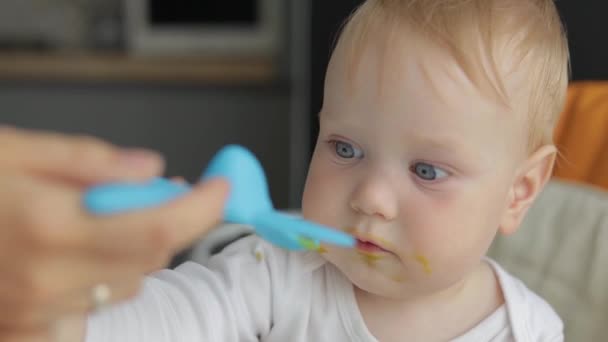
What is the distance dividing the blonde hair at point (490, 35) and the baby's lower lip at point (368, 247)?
17 centimetres

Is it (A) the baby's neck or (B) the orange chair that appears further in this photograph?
(B) the orange chair

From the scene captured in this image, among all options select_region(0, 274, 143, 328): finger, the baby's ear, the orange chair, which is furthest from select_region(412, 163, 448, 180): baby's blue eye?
the orange chair

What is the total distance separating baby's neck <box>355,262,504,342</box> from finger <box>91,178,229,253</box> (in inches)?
17.8

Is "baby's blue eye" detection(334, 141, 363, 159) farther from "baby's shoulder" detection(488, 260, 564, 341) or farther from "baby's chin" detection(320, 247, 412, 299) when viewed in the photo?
→ "baby's shoulder" detection(488, 260, 564, 341)

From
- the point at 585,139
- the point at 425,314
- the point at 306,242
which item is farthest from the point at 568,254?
the point at 306,242

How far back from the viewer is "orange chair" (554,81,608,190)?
4.04 feet

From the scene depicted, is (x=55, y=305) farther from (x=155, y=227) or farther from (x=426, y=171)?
(x=426, y=171)

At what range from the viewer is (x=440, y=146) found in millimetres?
712

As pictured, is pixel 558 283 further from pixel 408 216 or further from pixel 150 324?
pixel 150 324

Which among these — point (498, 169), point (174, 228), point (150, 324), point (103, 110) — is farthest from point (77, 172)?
point (103, 110)

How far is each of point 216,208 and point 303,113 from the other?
2219 mm

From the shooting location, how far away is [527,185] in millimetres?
835

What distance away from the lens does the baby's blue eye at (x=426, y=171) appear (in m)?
0.72

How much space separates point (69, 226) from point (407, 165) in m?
0.40
